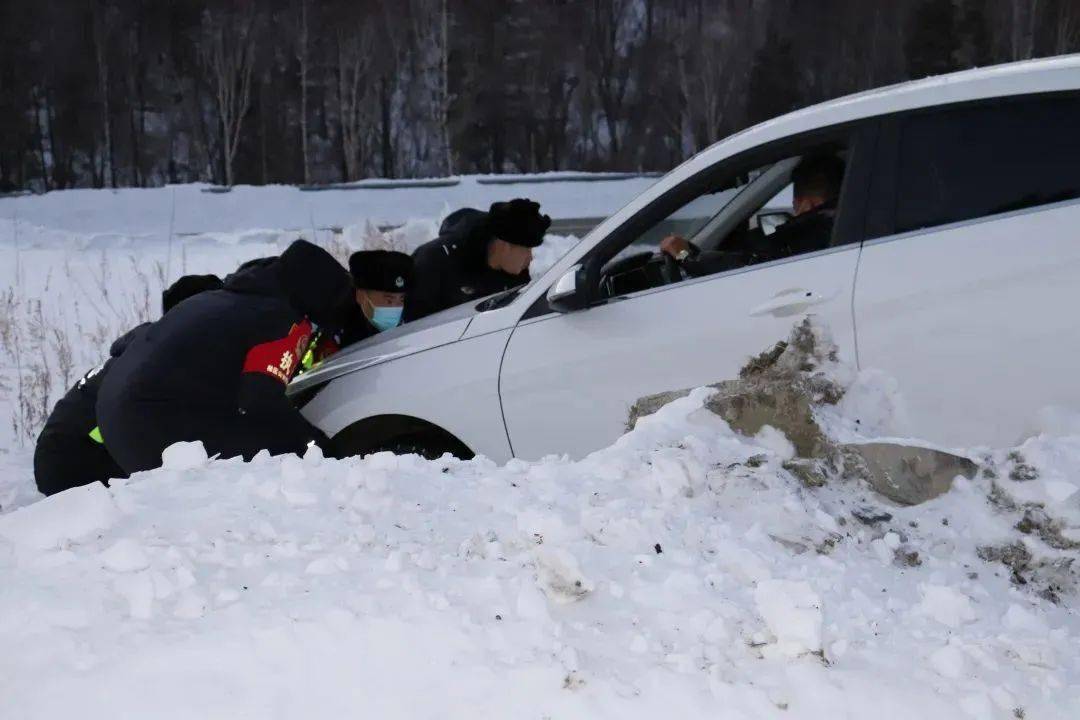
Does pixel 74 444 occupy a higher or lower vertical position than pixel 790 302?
lower

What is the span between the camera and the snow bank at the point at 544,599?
179cm

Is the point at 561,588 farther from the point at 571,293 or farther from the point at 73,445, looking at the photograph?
the point at 73,445

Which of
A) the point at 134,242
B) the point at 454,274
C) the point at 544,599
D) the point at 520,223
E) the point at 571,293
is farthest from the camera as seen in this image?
the point at 134,242

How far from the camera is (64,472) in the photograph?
4.25 metres

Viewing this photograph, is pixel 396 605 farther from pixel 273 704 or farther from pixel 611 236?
pixel 611 236

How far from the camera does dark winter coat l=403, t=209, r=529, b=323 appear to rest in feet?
17.6

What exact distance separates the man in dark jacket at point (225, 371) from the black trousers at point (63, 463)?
33 centimetres

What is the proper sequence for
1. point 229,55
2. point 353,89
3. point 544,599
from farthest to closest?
point 229,55 < point 353,89 < point 544,599

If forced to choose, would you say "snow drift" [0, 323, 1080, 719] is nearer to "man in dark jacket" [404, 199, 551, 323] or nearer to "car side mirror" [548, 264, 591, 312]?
"car side mirror" [548, 264, 591, 312]

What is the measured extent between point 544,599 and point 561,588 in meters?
0.05

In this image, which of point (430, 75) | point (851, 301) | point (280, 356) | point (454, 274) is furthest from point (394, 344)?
point (430, 75)

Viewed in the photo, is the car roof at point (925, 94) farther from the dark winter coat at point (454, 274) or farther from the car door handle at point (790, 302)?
the dark winter coat at point (454, 274)

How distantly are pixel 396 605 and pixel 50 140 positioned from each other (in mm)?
33425

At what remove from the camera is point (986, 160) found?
3.13 m
